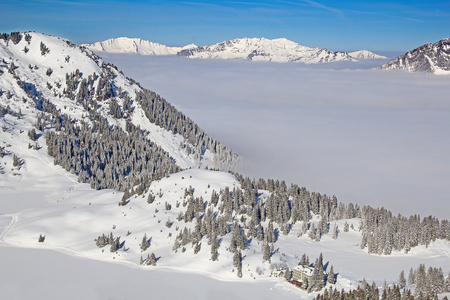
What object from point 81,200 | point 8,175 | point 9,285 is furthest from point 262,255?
point 8,175

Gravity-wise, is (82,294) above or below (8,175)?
below

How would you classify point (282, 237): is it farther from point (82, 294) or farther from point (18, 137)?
point (18, 137)

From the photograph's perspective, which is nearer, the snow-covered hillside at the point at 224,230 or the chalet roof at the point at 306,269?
the chalet roof at the point at 306,269

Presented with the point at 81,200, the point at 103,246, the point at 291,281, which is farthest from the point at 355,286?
the point at 81,200

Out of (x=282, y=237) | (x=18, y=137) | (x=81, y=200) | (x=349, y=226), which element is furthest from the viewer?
(x=18, y=137)

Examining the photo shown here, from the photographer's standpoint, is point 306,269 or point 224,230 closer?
point 306,269

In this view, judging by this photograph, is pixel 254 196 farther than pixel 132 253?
Yes

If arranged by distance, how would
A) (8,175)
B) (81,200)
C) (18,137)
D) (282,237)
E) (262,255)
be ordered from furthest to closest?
1. (18,137)
2. (8,175)
3. (81,200)
4. (282,237)
5. (262,255)

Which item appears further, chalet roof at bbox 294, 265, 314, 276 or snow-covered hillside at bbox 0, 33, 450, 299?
snow-covered hillside at bbox 0, 33, 450, 299

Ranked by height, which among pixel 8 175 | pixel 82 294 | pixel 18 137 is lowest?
pixel 82 294

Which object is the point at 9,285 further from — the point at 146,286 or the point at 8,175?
the point at 8,175

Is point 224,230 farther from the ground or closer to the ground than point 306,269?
farther from the ground
